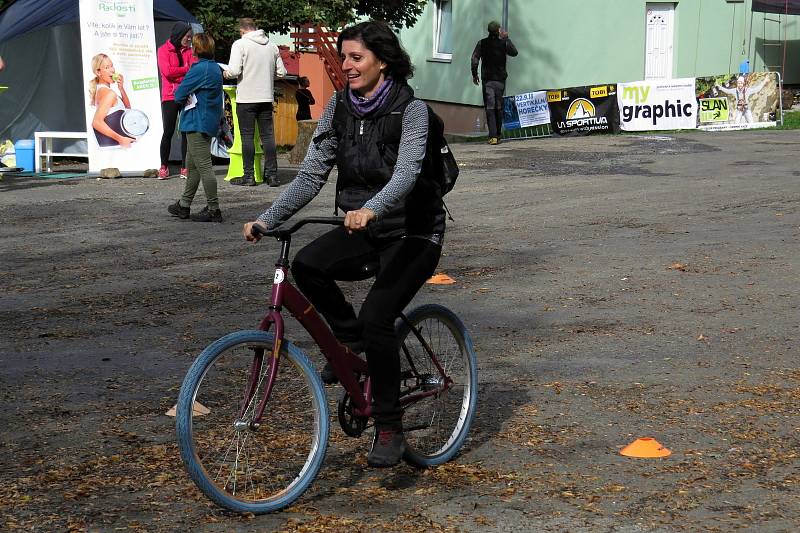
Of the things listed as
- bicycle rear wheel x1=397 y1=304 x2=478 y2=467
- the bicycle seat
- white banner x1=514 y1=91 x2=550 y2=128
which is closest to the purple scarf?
the bicycle seat

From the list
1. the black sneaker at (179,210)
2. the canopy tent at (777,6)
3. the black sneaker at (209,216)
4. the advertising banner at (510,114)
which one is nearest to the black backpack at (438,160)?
the black sneaker at (209,216)

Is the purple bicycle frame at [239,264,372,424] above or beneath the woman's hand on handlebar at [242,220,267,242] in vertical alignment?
beneath

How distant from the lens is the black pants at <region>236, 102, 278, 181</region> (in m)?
16.5

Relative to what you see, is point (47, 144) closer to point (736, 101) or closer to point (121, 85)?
point (121, 85)

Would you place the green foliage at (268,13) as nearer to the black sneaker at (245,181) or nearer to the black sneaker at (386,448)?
the black sneaker at (245,181)

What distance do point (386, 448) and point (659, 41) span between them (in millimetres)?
26607

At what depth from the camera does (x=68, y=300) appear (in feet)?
29.7

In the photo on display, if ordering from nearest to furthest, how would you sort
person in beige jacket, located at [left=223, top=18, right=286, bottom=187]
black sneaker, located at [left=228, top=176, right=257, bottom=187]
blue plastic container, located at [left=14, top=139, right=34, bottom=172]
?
person in beige jacket, located at [left=223, top=18, right=286, bottom=187] < black sneaker, located at [left=228, top=176, right=257, bottom=187] < blue plastic container, located at [left=14, top=139, right=34, bottom=172]

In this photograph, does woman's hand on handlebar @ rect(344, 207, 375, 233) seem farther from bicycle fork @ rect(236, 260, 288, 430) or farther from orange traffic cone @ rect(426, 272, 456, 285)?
orange traffic cone @ rect(426, 272, 456, 285)

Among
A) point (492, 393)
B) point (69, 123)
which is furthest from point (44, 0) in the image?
point (492, 393)

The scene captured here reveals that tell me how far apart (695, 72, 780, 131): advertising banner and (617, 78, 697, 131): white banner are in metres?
0.30

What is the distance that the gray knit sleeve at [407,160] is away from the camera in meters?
4.81

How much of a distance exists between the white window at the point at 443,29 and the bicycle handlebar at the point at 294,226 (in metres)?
27.3

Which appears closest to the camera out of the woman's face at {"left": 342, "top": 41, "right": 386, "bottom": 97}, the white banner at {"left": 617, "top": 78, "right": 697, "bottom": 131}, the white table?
the woman's face at {"left": 342, "top": 41, "right": 386, "bottom": 97}
